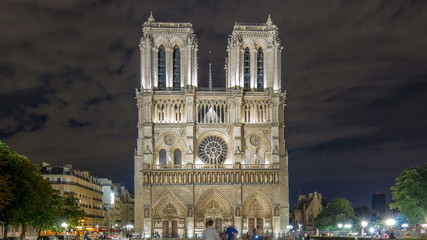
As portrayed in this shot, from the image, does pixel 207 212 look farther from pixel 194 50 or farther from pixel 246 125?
pixel 194 50

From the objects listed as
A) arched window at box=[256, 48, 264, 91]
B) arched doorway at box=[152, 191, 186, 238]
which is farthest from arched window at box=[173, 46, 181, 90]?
arched doorway at box=[152, 191, 186, 238]

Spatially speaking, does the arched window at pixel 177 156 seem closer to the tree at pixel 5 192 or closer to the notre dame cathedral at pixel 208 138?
the notre dame cathedral at pixel 208 138

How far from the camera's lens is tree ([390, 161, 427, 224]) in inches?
2505

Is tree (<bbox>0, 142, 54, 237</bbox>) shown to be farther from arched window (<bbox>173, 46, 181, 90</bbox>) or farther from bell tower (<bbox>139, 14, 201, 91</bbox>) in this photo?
arched window (<bbox>173, 46, 181, 90</bbox>)

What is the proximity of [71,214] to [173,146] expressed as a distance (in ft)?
67.5

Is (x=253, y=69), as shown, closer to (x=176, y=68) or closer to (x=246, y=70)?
(x=246, y=70)

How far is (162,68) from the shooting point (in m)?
92.5

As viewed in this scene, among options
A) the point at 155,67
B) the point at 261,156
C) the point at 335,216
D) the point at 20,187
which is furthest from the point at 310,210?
the point at 20,187

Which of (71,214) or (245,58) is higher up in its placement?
(245,58)

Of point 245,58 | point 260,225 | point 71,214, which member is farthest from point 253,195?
point 71,214

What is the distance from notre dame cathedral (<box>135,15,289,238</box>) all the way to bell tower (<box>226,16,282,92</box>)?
14 centimetres

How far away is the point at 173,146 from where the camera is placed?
89.7m

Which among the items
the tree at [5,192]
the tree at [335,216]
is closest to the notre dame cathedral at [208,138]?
the tree at [335,216]

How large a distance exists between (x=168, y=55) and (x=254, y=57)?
11.6 meters
